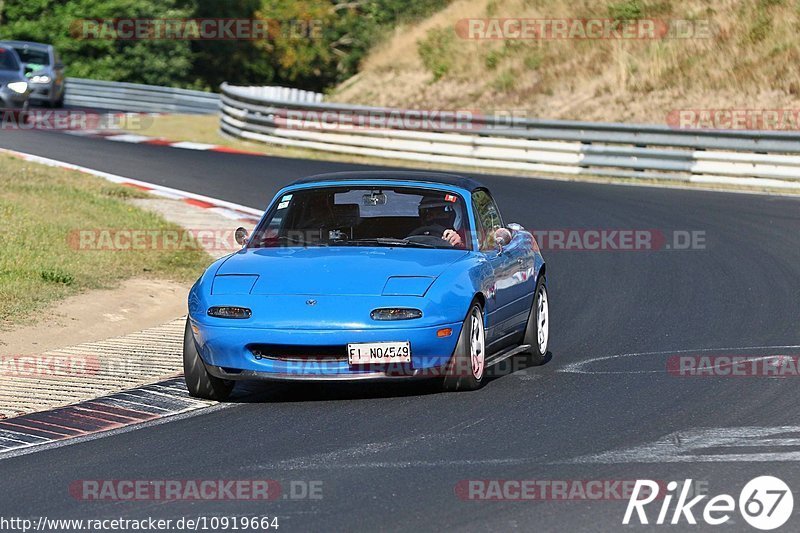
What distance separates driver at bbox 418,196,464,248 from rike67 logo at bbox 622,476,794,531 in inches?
142

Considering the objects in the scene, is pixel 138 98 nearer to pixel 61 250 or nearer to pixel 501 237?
pixel 61 250

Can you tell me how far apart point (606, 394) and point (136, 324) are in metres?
4.88

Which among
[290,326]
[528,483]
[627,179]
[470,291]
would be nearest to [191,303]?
[290,326]

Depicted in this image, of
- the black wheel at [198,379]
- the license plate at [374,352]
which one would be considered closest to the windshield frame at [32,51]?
the black wheel at [198,379]

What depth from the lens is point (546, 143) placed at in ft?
84.1

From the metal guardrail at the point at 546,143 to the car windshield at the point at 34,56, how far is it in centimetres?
782

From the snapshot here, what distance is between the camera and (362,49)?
→ 5697cm

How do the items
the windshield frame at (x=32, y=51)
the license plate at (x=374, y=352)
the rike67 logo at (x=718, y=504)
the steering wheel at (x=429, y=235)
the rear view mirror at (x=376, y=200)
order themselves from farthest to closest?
1. the windshield frame at (x=32, y=51)
2. the rear view mirror at (x=376, y=200)
3. the steering wheel at (x=429, y=235)
4. the license plate at (x=374, y=352)
5. the rike67 logo at (x=718, y=504)

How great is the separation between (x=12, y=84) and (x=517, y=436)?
25409mm

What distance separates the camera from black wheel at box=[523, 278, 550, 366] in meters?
10.3

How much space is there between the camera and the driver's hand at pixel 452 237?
9797 mm

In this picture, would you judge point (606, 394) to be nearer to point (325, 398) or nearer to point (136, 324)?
point (325, 398)

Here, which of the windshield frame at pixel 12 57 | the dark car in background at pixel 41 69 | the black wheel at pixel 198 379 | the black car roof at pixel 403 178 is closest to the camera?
the black wheel at pixel 198 379

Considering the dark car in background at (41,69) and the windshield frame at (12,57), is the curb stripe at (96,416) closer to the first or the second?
the windshield frame at (12,57)
